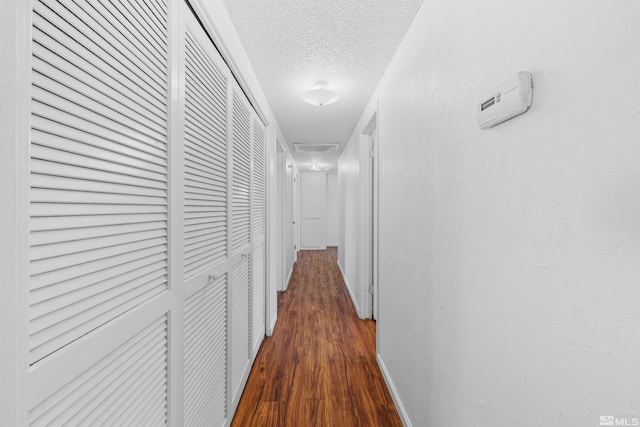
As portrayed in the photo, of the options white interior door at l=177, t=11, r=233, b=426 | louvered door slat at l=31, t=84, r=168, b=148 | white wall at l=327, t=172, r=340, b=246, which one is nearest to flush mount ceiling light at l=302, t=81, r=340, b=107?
white interior door at l=177, t=11, r=233, b=426

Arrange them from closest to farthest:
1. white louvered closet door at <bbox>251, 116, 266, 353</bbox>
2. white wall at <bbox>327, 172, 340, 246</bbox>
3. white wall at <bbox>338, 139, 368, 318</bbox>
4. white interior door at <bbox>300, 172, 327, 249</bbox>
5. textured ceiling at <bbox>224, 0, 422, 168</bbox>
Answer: textured ceiling at <bbox>224, 0, 422, 168</bbox>, white louvered closet door at <bbox>251, 116, 266, 353</bbox>, white wall at <bbox>338, 139, 368, 318</bbox>, white interior door at <bbox>300, 172, 327, 249</bbox>, white wall at <bbox>327, 172, 340, 246</bbox>

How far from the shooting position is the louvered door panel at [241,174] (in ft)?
5.85

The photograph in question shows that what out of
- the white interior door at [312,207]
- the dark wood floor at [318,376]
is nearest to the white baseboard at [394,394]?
the dark wood floor at [318,376]

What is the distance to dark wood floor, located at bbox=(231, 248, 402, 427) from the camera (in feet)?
5.72

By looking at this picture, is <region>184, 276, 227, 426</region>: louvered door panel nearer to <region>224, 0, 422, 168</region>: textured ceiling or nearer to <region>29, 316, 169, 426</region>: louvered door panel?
<region>29, 316, 169, 426</region>: louvered door panel

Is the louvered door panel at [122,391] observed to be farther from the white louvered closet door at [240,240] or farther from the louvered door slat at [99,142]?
the white louvered closet door at [240,240]

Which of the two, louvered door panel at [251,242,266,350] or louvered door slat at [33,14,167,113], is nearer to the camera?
louvered door slat at [33,14,167,113]

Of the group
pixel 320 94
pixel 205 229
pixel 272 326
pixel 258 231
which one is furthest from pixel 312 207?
pixel 205 229

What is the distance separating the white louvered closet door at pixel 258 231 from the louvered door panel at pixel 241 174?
13cm

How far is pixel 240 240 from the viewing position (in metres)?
1.93

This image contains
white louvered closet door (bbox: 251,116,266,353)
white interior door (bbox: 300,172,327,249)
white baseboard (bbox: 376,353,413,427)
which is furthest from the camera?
white interior door (bbox: 300,172,327,249)

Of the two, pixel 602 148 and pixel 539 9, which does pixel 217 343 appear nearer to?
pixel 602 148

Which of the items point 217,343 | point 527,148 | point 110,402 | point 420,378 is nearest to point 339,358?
point 420,378

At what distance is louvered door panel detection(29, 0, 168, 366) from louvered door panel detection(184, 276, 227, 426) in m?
0.36
